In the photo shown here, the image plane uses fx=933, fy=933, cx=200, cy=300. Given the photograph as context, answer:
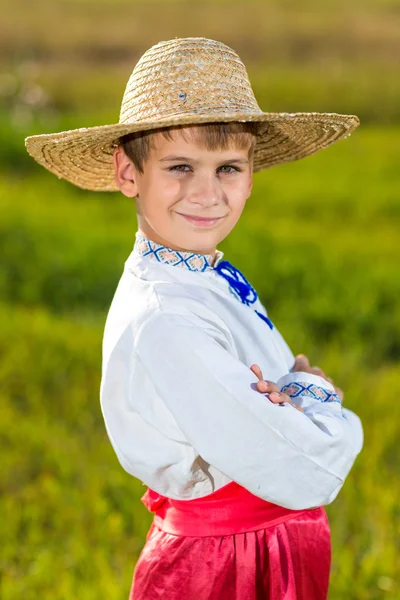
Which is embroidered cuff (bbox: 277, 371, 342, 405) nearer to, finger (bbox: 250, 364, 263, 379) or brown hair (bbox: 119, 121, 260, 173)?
finger (bbox: 250, 364, 263, 379)

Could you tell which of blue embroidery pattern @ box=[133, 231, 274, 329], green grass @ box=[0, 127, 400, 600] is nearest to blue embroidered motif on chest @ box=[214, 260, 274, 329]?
blue embroidery pattern @ box=[133, 231, 274, 329]

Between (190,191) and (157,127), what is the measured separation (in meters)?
0.12

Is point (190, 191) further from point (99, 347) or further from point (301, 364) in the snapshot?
point (99, 347)

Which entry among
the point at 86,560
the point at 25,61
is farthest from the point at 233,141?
the point at 25,61

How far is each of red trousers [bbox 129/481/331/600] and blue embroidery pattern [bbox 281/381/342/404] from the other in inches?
7.9

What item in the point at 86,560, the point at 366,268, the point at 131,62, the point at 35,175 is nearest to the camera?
the point at 86,560

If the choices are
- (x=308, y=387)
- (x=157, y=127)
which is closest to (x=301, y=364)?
(x=308, y=387)

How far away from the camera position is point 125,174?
1783 mm

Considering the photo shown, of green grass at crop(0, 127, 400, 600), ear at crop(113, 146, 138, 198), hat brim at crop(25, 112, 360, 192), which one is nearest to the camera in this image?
hat brim at crop(25, 112, 360, 192)

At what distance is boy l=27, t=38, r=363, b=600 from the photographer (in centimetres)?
153

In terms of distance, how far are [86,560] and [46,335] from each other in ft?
6.34

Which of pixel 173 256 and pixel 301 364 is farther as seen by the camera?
pixel 301 364

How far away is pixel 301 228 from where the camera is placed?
7176mm

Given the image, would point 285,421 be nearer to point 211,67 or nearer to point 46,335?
point 211,67
